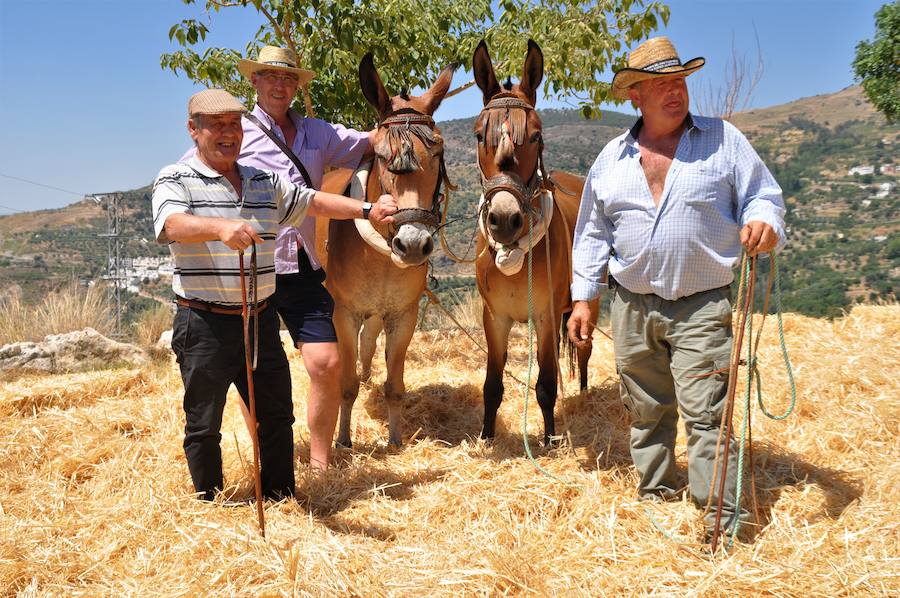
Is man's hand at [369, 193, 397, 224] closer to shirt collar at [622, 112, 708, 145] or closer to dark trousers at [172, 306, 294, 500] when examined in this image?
dark trousers at [172, 306, 294, 500]

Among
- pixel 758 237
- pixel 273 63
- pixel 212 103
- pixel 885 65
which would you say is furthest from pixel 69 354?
pixel 885 65

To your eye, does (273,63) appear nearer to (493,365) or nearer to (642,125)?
(642,125)

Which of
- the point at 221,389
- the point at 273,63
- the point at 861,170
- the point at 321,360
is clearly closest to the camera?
the point at 221,389

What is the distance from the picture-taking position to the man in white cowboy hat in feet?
12.5

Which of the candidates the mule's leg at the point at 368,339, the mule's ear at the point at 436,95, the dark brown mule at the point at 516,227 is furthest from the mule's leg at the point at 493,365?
the mule's ear at the point at 436,95

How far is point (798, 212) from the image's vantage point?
1633 inches

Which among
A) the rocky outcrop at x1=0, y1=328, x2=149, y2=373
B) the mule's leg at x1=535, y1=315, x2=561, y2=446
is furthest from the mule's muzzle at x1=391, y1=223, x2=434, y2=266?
the rocky outcrop at x1=0, y1=328, x2=149, y2=373

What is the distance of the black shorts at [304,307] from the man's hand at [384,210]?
2.04ft

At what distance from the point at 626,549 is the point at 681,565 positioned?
0.26 metres

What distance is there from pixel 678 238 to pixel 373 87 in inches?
89.6

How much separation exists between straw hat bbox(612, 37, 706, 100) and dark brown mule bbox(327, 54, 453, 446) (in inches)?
50.1

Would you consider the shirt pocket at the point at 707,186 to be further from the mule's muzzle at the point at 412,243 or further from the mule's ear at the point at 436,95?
the mule's ear at the point at 436,95

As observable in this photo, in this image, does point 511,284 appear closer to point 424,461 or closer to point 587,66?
point 424,461

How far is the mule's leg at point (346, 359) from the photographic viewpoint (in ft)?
14.8
